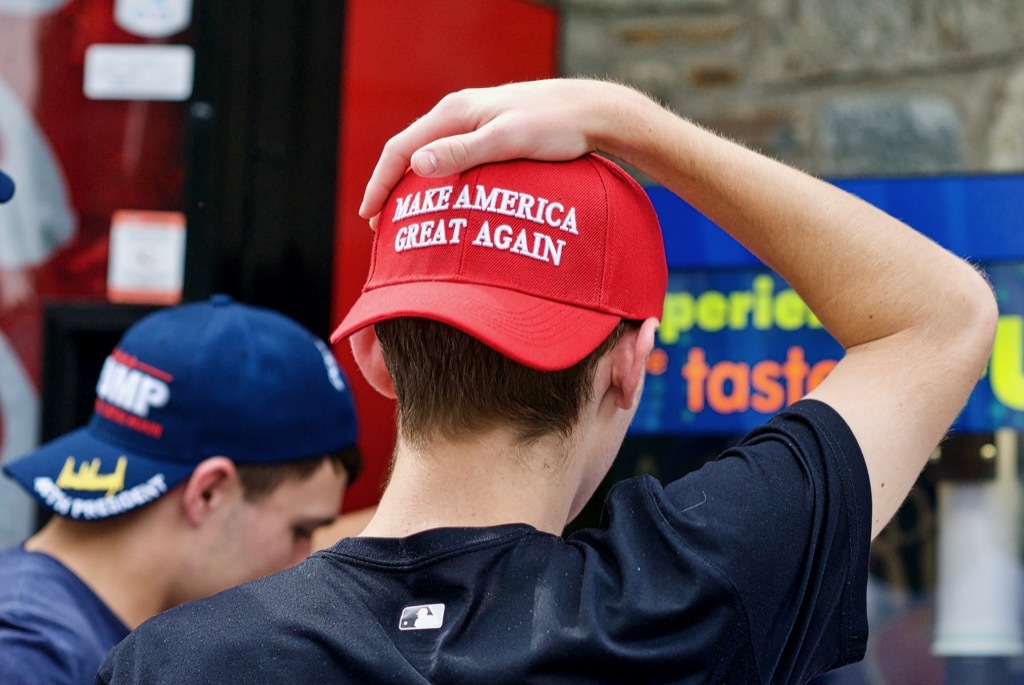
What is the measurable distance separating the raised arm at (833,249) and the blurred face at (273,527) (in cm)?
82

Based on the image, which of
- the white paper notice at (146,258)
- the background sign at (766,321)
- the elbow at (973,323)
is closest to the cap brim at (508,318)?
the elbow at (973,323)

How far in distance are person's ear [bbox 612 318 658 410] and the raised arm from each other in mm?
160

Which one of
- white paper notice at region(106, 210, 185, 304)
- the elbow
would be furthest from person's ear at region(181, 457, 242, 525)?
the elbow

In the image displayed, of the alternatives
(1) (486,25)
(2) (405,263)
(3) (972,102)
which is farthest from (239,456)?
(3) (972,102)

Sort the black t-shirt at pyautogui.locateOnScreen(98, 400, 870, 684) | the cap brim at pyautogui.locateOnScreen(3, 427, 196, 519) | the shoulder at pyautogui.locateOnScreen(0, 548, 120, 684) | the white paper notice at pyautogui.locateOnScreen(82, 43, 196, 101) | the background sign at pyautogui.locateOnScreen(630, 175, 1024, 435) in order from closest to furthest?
the black t-shirt at pyautogui.locateOnScreen(98, 400, 870, 684), the shoulder at pyautogui.locateOnScreen(0, 548, 120, 684), the cap brim at pyautogui.locateOnScreen(3, 427, 196, 519), the background sign at pyautogui.locateOnScreen(630, 175, 1024, 435), the white paper notice at pyautogui.locateOnScreen(82, 43, 196, 101)

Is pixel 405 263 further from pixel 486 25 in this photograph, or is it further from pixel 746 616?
pixel 486 25

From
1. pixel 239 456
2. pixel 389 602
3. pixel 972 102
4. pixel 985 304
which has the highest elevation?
pixel 972 102

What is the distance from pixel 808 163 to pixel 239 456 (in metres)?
1.37

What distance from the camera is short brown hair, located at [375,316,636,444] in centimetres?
Answer: 104

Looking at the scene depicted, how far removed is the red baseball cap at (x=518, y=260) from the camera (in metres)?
1.02

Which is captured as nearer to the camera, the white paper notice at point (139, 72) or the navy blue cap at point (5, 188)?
the navy blue cap at point (5, 188)

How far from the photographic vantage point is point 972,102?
97.6 inches

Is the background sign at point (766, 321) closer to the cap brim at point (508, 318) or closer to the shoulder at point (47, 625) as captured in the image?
the shoulder at point (47, 625)

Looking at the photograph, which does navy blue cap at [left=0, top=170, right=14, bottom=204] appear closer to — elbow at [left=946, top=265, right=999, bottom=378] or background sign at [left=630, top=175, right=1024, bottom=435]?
elbow at [left=946, top=265, right=999, bottom=378]
